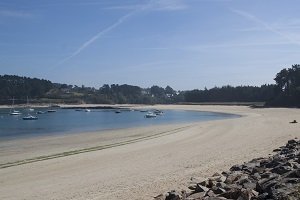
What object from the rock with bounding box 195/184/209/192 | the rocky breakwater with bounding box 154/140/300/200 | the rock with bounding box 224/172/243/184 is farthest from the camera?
the rock with bounding box 224/172/243/184

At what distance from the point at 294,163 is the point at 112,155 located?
553 inches

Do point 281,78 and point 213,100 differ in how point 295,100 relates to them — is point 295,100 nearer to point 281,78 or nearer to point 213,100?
point 281,78

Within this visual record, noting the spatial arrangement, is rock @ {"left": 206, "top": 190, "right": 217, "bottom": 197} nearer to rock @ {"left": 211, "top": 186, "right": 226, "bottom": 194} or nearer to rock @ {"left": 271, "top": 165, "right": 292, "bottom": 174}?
rock @ {"left": 211, "top": 186, "right": 226, "bottom": 194}

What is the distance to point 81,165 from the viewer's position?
2239cm

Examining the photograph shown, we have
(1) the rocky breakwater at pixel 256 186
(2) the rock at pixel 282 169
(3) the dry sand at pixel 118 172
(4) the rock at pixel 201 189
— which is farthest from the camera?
(3) the dry sand at pixel 118 172

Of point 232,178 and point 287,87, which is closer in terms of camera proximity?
point 232,178

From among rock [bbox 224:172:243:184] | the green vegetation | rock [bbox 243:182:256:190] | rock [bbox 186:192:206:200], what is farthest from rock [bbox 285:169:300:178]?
the green vegetation

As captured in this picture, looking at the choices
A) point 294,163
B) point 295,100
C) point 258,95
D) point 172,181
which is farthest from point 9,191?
point 258,95

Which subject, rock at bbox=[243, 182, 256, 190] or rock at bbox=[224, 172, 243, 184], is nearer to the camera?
rock at bbox=[243, 182, 256, 190]

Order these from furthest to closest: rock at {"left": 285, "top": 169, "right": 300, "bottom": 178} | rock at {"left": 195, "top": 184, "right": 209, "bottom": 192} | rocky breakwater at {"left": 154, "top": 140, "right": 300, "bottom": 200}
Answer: rock at {"left": 195, "top": 184, "right": 209, "bottom": 192}, rock at {"left": 285, "top": 169, "right": 300, "bottom": 178}, rocky breakwater at {"left": 154, "top": 140, "right": 300, "bottom": 200}

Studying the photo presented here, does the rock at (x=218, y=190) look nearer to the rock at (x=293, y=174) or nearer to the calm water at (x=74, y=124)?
the rock at (x=293, y=174)

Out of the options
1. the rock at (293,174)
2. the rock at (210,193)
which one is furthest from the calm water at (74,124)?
the rock at (293,174)

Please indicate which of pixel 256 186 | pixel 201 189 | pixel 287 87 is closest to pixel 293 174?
pixel 256 186

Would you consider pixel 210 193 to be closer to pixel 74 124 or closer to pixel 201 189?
pixel 201 189
